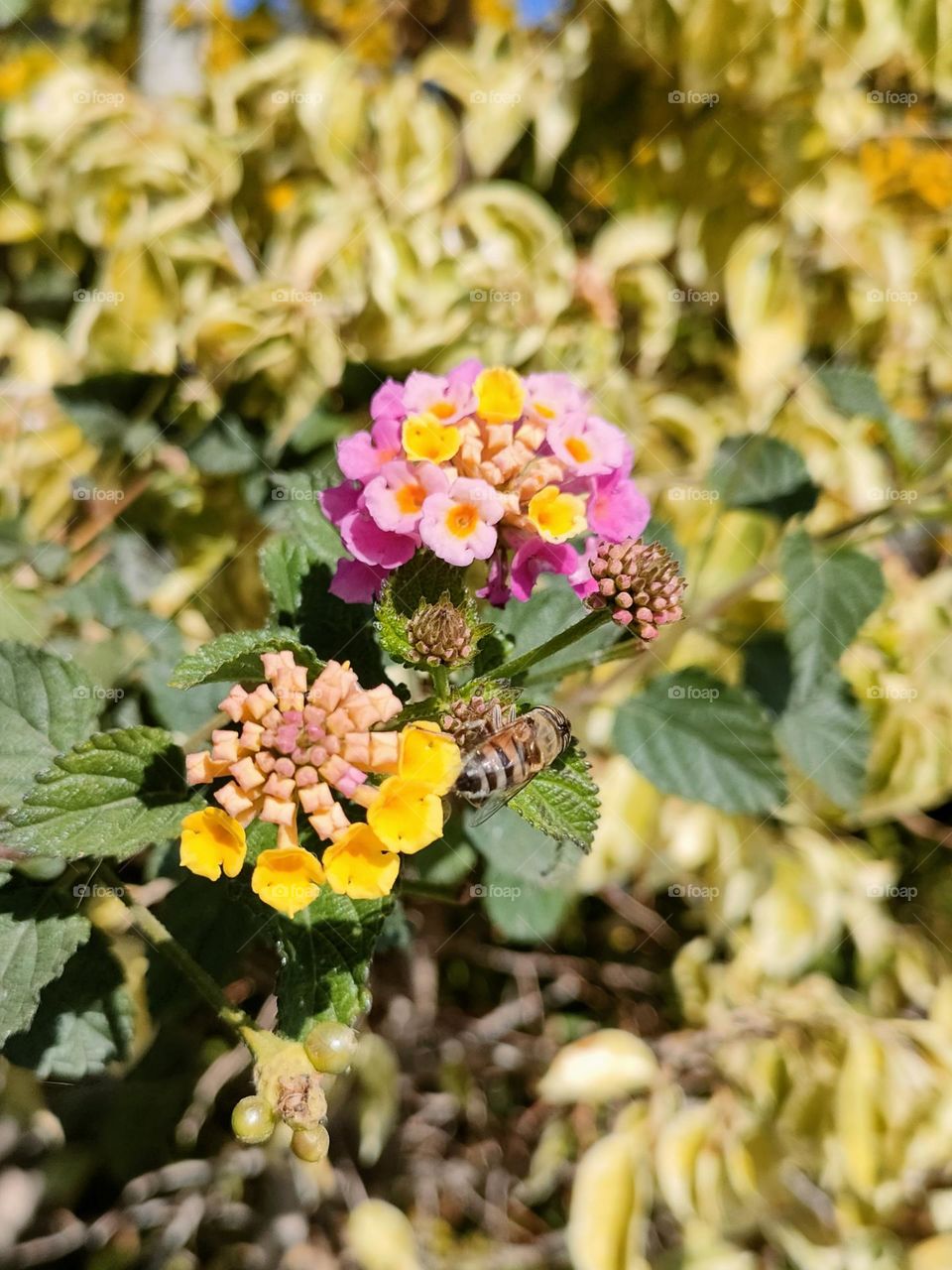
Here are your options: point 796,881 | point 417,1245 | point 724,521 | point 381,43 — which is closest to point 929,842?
point 796,881

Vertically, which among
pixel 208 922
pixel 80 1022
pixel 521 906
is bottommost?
pixel 521 906

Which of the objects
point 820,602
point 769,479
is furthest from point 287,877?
point 769,479

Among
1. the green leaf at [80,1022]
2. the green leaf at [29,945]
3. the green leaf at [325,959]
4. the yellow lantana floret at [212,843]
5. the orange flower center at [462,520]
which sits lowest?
the green leaf at [80,1022]

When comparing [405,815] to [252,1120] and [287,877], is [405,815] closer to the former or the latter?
Result: [287,877]

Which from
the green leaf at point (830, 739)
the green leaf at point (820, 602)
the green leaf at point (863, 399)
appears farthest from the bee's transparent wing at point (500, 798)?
the green leaf at point (863, 399)

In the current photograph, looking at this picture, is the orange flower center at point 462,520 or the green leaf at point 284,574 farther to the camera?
Result: the green leaf at point 284,574

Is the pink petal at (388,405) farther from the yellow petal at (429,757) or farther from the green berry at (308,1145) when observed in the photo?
the green berry at (308,1145)
